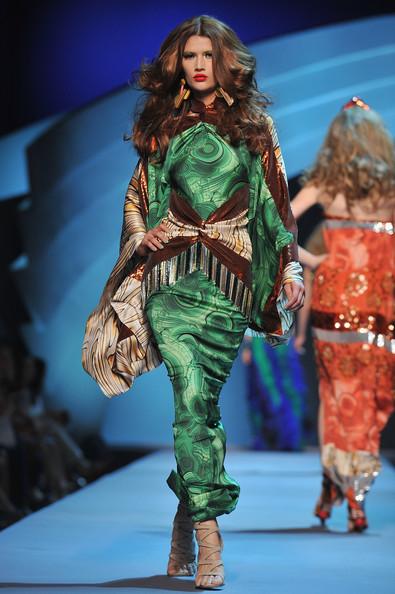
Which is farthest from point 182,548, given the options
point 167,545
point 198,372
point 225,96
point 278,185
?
point 225,96

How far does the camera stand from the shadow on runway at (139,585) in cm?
230

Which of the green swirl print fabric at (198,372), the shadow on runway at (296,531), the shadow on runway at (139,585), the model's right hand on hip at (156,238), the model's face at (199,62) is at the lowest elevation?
the shadow on runway at (296,531)

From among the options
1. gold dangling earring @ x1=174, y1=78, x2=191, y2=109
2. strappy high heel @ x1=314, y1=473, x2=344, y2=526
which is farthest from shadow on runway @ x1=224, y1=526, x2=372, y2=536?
gold dangling earring @ x1=174, y1=78, x2=191, y2=109

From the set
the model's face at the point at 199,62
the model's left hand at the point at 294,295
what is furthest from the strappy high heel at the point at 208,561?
the model's face at the point at 199,62

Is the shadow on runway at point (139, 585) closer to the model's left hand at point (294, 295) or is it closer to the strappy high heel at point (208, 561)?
the strappy high heel at point (208, 561)

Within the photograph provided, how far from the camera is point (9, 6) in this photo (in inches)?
277

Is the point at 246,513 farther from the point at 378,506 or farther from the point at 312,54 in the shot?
the point at 312,54

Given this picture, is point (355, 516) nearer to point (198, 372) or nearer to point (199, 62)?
point (198, 372)

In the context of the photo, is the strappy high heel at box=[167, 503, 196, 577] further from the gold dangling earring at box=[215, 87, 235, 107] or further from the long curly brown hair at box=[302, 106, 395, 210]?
the long curly brown hair at box=[302, 106, 395, 210]

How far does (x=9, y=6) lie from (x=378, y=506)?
422 cm

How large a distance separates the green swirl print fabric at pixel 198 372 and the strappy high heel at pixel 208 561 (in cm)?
2

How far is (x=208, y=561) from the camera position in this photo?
235cm

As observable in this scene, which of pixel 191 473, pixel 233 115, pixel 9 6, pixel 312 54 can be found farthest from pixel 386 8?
pixel 191 473

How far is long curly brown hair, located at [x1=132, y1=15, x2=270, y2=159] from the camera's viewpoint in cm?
255
